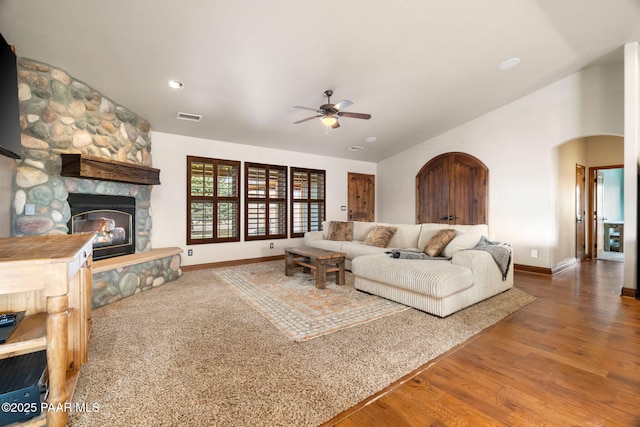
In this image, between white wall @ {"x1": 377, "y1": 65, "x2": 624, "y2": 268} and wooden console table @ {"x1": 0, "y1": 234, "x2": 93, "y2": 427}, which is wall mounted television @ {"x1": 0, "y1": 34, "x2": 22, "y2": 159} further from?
white wall @ {"x1": 377, "y1": 65, "x2": 624, "y2": 268}

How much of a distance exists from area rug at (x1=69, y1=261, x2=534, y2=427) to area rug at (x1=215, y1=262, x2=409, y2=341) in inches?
4.9

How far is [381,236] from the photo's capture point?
16.8 ft

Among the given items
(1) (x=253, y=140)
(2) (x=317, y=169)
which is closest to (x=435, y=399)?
(1) (x=253, y=140)

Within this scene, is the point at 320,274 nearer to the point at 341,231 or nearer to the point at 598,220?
the point at 341,231

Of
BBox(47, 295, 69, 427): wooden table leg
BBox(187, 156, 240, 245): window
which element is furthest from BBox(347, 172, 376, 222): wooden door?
BBox(47, 295, 69, 427): wooden table leg

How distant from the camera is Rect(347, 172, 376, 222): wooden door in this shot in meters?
7.66

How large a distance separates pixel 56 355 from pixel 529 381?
8.78 ft

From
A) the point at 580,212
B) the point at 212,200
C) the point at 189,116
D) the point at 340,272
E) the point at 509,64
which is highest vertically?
the point at 509,64

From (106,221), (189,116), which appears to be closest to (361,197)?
(189,116)

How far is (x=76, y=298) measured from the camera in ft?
6.23

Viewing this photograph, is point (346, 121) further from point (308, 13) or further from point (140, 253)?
point (140, 253)

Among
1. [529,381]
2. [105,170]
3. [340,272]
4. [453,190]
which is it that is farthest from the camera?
[453,190]

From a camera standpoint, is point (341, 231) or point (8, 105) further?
Result: point (341, 231)

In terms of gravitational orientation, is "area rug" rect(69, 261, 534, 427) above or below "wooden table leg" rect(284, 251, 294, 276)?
below
